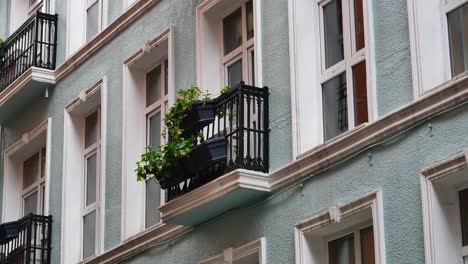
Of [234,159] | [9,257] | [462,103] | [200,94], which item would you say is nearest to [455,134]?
[462,103]

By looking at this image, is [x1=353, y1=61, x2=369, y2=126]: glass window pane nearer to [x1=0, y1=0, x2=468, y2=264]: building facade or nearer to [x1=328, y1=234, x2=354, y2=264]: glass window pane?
[x1=0, y1=0, x2=468, y2=264]: building facade

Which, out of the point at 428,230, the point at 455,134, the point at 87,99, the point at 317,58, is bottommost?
the point at 428,230

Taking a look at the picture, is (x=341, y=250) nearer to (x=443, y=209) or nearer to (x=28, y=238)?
(x=443, y=209)

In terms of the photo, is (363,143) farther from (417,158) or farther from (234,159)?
(234,159)

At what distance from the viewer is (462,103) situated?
1477 centimetres

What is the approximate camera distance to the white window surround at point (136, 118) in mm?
21672

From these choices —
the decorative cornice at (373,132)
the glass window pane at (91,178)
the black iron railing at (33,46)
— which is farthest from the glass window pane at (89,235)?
the decorative cornice at (373,132)

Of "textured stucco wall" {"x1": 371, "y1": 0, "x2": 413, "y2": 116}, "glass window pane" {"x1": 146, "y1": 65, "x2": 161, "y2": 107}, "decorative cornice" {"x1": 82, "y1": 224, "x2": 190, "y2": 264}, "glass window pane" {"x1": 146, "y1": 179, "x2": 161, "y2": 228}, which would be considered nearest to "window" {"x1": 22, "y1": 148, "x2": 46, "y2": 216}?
"decorative cornice" {"x1": 82, "y1": 224, "x2": 190, "y2": 264}

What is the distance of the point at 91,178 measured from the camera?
78.9ft

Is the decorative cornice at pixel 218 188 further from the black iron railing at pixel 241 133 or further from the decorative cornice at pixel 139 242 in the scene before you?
the decorative cornice at pixel 139 242

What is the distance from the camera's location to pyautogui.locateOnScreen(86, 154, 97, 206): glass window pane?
23855mm

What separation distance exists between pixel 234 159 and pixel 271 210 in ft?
3.05

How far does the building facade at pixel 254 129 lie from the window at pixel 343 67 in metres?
0.02

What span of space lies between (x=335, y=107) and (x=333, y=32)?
3.59 ft
